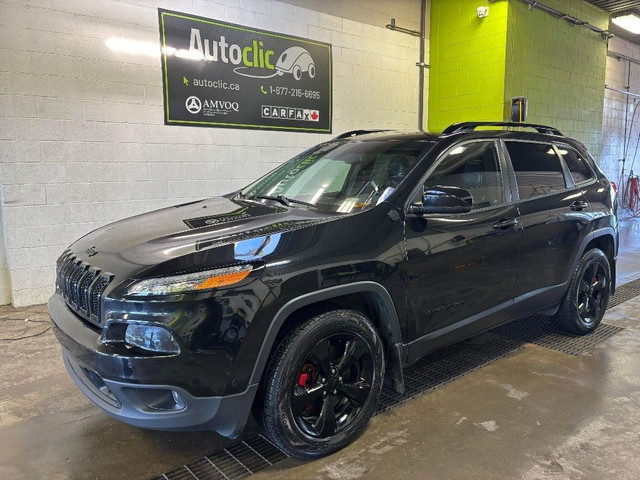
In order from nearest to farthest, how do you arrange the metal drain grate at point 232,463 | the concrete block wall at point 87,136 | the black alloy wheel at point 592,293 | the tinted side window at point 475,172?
the metal drain grate at point 232,463
the tinted side window at point 475,172
the black alloy wheel at point 592,293
the concrete block wall at point 87,136

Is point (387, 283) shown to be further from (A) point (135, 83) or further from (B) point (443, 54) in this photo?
(B) point (443, 54)

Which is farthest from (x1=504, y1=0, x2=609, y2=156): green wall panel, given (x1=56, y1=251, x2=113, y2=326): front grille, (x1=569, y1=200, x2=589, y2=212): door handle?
Answer: (x1=56, y1=251, x2=113, y2=326): front grille

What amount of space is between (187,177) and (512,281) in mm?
3986

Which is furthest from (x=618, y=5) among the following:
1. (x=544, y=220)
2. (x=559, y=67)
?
(x=544, y=220)

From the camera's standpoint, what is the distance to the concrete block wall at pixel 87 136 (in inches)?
187

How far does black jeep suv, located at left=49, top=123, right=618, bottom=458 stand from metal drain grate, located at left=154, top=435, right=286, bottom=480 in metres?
0.23

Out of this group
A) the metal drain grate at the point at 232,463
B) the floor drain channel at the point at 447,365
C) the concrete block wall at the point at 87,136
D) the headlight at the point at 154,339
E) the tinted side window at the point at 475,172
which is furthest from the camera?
the concrete block wall at the point at 87,136

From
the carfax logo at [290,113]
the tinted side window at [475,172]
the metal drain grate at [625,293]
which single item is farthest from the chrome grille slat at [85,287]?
the metal drain grate at [625,293]

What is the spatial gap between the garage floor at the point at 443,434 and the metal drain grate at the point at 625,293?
175 cm

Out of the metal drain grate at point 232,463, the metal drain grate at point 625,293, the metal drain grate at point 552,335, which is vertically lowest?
the metal drain grate at point 232,463

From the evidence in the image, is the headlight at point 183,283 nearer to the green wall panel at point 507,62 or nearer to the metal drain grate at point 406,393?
the metal drain grate at point 406,393

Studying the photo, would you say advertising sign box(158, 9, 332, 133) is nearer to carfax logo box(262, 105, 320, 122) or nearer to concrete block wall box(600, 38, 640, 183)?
carfax logo box(262, 105, 320, 122)

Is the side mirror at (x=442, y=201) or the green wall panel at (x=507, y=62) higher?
the green wall panel at (x=507, y=62)

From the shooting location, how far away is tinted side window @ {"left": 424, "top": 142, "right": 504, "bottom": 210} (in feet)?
9.50
